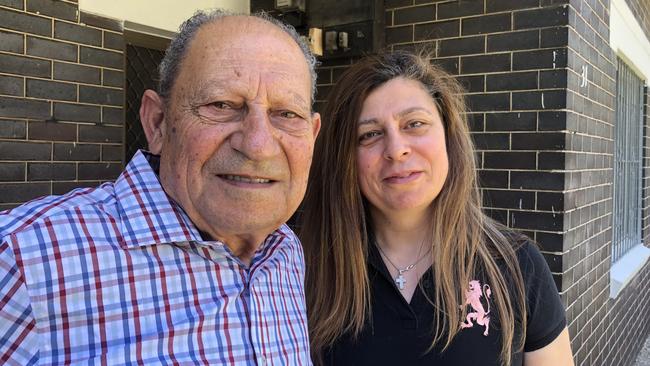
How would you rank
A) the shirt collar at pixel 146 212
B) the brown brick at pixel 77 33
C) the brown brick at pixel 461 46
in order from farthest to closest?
1. the brown brick at pixel 461 46
2. the brown brick at pixel 77 33
3. the shirt collar at pixel 146 212

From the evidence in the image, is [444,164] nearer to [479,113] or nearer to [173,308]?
[173,308]

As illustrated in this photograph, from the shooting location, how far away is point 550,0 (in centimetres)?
337

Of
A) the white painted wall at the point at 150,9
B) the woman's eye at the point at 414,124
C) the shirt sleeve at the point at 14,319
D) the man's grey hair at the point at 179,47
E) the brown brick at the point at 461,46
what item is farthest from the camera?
the brown brick at the point at 461,46

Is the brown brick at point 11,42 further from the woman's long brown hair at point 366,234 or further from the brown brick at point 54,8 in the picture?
the woman's long brown hair at point 366,234

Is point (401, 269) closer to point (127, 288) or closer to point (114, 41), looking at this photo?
point (127, 288)

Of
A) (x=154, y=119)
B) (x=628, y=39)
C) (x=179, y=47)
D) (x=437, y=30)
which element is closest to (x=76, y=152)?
(x=154, y=119)

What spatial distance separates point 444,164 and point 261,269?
767mm

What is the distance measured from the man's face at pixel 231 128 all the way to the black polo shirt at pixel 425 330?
1.93 ft

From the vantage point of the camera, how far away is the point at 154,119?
152 cm

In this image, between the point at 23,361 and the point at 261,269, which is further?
the point at 261,269

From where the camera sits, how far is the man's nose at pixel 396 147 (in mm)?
1786

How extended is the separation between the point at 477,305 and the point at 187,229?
1.01 meters

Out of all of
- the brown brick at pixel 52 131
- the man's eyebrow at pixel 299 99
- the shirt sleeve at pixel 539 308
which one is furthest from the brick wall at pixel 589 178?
the brown brick at pixel 52 131

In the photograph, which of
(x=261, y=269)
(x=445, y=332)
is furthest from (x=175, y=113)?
(x=445, y=332)
